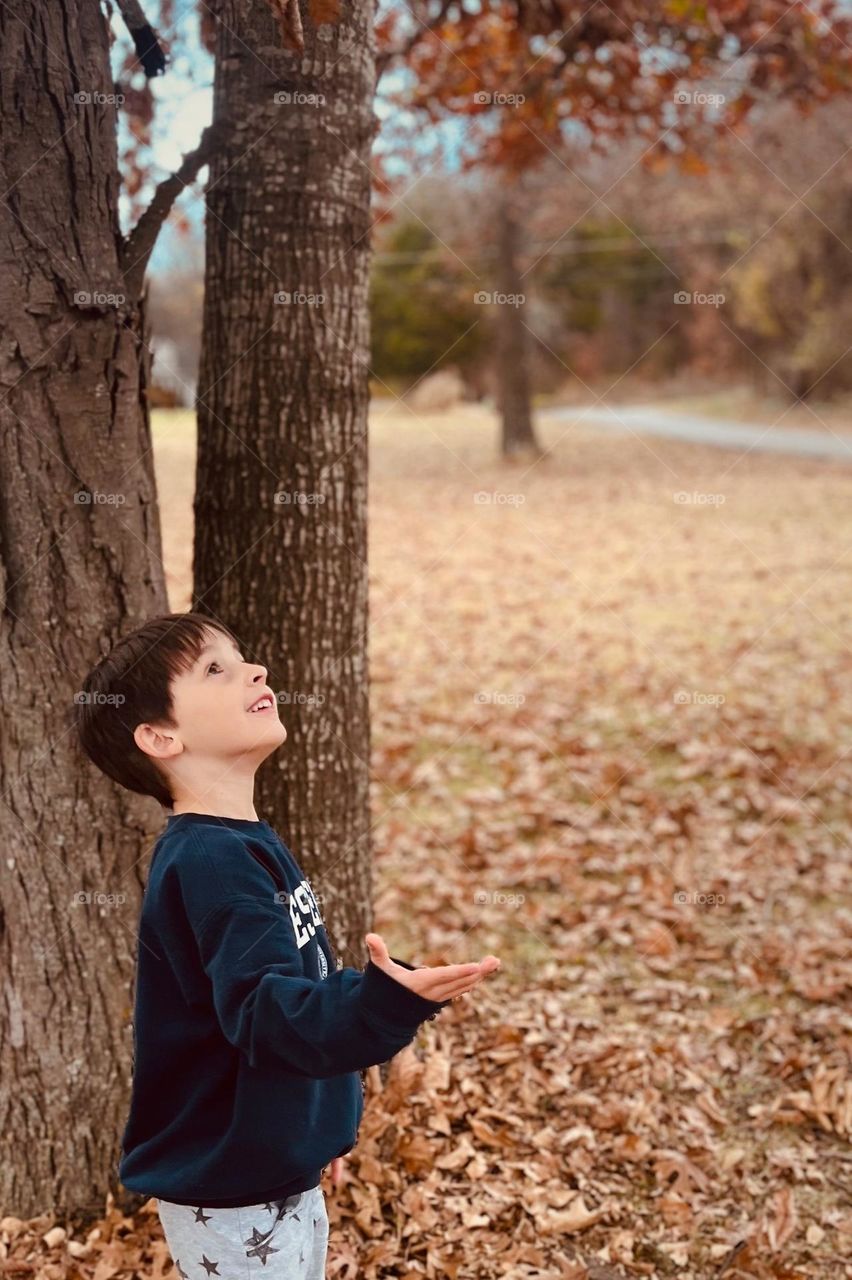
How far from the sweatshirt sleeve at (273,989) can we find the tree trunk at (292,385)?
114 cm

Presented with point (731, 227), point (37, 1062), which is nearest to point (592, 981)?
Answer: point (37, 1062)

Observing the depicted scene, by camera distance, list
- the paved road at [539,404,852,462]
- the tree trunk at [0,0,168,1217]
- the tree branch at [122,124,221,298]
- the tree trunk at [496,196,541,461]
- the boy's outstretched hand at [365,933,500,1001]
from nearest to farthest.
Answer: the boy's outstretched hand at [365,933,500,1001], the tree trunk at [0,0,168,1217], the tree branch at [122,124,221,298], the tree trunk at [496,196,541,461], the paved road at [539,404,852,462]

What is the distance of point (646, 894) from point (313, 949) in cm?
336

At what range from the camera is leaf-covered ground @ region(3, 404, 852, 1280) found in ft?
9.71

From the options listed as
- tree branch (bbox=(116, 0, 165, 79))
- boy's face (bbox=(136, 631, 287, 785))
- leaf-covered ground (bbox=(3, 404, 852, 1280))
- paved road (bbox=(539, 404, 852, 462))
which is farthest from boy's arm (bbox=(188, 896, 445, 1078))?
paved road (bbox=(539, 404, 852, 462))

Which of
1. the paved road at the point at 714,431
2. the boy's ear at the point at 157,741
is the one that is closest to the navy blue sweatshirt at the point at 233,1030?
the boy's ear at the point at 157,741

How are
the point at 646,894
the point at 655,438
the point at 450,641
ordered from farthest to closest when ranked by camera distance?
the point at 655,438, the point at 450,641, the point at 646,894

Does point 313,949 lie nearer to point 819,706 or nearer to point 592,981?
point 592,981

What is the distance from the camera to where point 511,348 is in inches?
748

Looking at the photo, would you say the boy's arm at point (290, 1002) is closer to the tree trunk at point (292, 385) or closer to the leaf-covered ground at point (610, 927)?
the tree trunk at point (292, 385)

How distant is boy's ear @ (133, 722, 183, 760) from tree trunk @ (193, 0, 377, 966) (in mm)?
975

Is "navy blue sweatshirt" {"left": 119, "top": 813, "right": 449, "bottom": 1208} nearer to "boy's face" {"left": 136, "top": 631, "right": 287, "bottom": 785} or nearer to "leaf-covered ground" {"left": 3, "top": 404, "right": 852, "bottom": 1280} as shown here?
"boy's face" {"left": 136, "top": 631, "right": 287, "bottom": 785}

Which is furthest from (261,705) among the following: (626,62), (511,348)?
(511,348)

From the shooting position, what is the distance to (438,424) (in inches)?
1097
